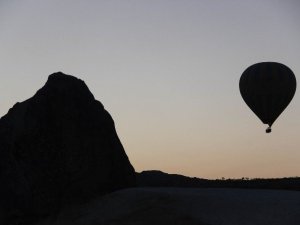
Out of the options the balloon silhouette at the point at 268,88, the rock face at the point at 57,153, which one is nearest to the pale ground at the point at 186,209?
the rock face at the point at 57,153

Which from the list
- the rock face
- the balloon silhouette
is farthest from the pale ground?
the balloon silhouette

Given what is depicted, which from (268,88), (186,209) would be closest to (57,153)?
(186,209)

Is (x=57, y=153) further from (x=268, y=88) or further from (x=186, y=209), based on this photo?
(x=268, y=88)

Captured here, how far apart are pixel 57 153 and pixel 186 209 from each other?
5.01m

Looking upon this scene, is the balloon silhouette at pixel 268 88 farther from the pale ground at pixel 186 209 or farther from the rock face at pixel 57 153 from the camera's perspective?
the pale ground at pixel 186 209

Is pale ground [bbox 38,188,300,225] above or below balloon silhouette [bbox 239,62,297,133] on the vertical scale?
below

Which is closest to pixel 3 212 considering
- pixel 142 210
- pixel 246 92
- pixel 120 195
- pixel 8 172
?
pixel 8 172

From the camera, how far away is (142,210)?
18.2 m

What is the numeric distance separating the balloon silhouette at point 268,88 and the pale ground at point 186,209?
16.8 meters

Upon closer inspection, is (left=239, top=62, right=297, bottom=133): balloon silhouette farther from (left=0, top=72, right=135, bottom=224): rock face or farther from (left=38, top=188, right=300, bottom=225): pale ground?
(left=38, top=188, right=300, bottom=225): pale ground

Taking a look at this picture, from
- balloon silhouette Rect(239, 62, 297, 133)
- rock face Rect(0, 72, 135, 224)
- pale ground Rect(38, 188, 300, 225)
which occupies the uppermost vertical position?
balloon silhouette Rect(239, 62, 297, 133)

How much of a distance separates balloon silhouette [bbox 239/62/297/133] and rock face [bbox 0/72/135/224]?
16.3 metres

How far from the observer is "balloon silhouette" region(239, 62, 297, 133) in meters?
36.6

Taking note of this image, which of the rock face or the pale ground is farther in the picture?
the rock face
